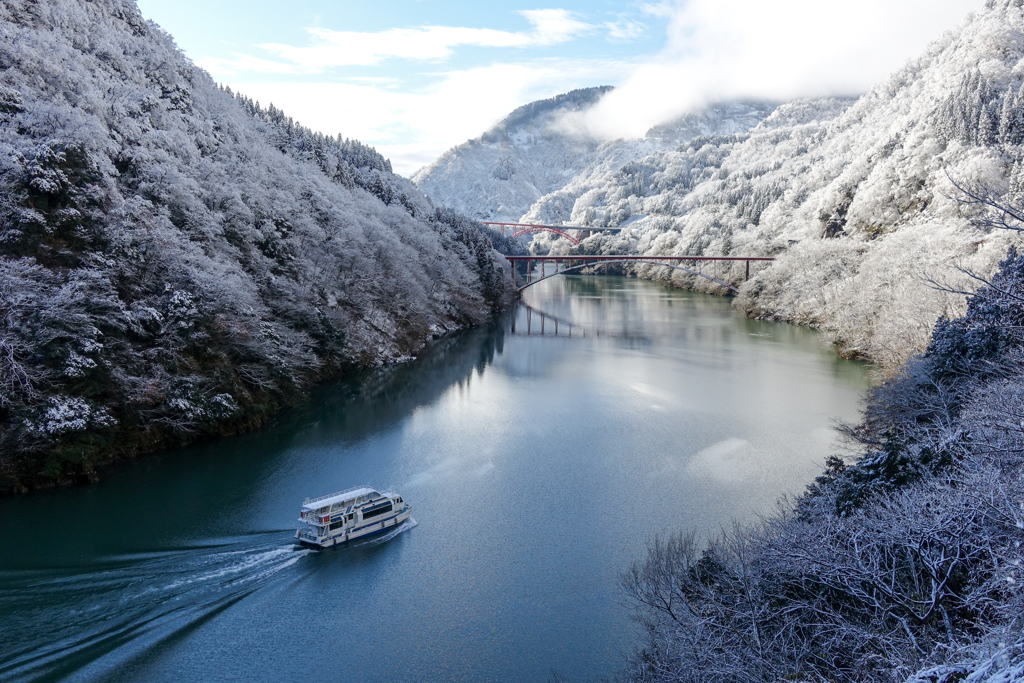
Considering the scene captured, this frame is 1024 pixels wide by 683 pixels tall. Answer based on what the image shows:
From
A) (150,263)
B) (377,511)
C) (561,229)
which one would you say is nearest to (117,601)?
(377,511)

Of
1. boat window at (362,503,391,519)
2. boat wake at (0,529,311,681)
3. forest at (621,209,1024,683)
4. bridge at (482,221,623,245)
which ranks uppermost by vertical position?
bridge at (482,221,623,245)

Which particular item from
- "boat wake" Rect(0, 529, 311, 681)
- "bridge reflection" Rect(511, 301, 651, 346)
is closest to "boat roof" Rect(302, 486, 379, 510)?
"boat wake" Rect(0, 529, 311, 681)

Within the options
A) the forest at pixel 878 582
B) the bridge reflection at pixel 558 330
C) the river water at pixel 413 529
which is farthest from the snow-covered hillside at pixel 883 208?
the bridge reflection at pixel 558 330

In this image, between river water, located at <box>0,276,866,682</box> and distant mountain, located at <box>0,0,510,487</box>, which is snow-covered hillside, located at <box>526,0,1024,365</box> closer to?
river water, located at <box>0,276,866,682</box>

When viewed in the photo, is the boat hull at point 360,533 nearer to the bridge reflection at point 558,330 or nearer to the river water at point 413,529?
the river water at point 413,529

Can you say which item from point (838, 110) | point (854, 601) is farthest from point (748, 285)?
point (838, 110)

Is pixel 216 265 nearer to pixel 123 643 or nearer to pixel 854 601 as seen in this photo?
pixel 123 643

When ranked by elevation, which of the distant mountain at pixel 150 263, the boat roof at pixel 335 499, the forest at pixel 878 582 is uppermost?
the distant mountain at pixel 150 263
